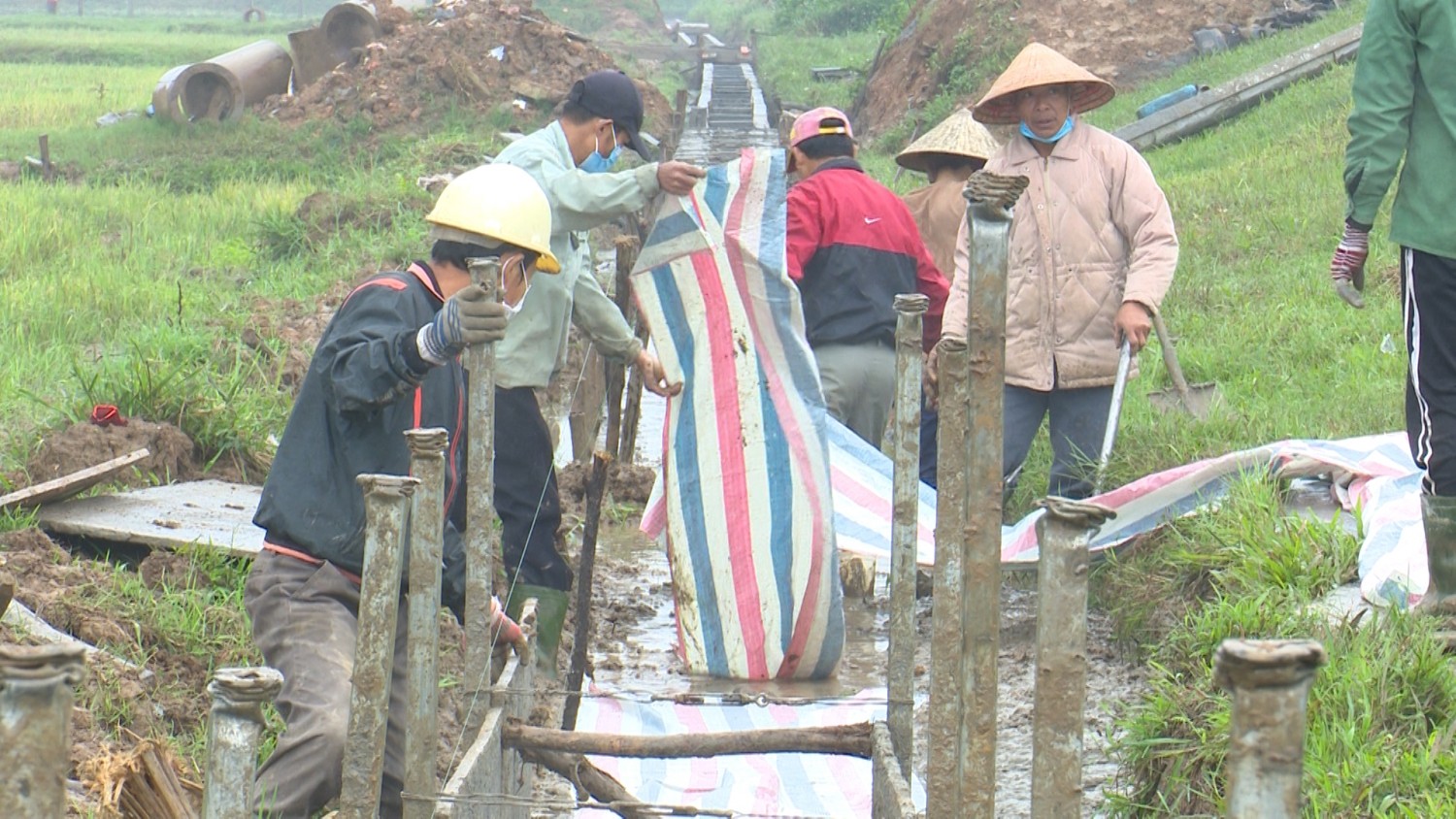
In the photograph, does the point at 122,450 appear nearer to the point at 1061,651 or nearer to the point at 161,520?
the point at 161,520

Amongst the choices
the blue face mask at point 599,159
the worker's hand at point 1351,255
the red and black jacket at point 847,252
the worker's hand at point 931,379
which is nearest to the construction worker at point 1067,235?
the worker's hand at point 931,379

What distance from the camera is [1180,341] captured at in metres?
7.92

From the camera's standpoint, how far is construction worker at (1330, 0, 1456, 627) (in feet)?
12.7

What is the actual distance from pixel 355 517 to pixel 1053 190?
2.65m

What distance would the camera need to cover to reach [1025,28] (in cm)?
1914

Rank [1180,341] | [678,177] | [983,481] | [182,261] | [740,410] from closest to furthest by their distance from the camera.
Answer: [983,481], [678,177], [740,410], [1180,341], [182,261]

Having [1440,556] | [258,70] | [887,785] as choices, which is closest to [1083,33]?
[258,70]

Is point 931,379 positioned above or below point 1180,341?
above

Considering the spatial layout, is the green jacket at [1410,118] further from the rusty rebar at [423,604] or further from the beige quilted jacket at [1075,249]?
the rusty rebar at [423,604]

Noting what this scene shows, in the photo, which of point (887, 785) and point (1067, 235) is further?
point (1067, 235)

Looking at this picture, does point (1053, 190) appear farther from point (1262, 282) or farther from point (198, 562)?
point (1262, 282)

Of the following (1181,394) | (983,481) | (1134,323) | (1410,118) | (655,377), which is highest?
(1410,118)

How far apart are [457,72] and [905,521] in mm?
16475

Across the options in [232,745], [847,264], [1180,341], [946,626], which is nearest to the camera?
[232,745]
